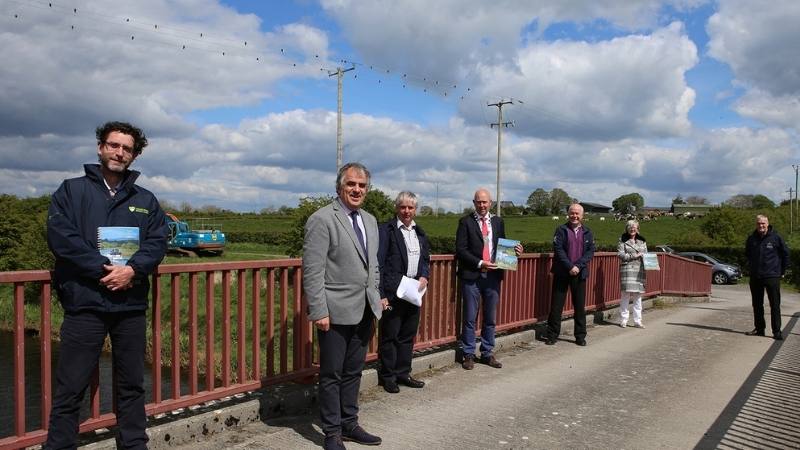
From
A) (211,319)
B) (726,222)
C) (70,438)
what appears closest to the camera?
(70,438)

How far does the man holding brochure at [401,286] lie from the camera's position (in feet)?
17.5

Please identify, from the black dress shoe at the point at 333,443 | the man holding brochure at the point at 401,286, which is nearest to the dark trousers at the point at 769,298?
the man holding brochure at the point at 401,286

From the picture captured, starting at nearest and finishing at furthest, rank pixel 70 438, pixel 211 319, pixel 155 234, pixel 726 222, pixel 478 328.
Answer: pixel 70 438
pixel 155 234
pixel 211 319
pixel 478 328
pixel 726 222

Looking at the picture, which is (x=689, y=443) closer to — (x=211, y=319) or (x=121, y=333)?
(x=211, y=319)

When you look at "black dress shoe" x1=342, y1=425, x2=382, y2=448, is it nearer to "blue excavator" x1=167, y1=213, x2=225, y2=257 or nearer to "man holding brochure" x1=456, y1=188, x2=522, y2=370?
"man holding brochure" x1=456, y1=188, x2=522, y2=370

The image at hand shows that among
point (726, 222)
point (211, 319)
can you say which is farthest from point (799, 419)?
point (726, 222)

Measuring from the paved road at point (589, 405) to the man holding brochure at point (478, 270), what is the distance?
1.12 feet

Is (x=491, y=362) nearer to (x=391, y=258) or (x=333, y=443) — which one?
(x=391, y=258)

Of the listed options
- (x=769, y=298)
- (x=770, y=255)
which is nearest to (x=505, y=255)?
(x=770, y=255)

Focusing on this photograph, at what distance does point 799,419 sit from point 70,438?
5527 millimetres

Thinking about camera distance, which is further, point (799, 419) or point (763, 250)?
point (763, 250)

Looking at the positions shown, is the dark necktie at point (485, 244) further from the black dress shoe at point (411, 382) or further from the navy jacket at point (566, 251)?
the navy jacket at point (566, 251)

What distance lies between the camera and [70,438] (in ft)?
11.0

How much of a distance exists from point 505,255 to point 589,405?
186 cm
